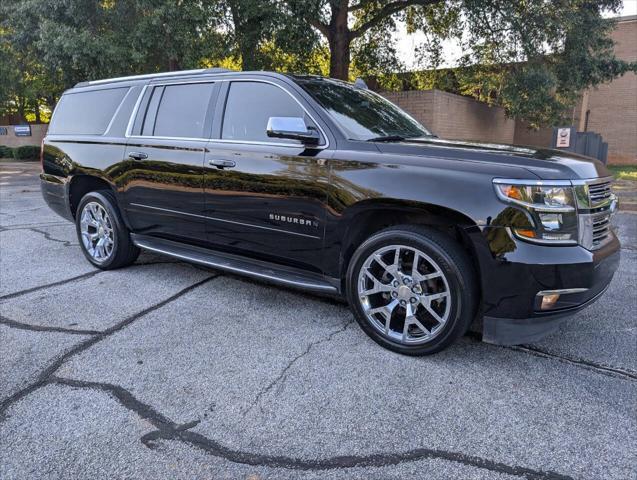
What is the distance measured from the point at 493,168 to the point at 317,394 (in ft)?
5.58

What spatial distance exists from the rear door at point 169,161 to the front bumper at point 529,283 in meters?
2.51

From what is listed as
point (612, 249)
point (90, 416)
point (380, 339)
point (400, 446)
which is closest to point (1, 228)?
point (90, 416)

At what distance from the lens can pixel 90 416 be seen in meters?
2.56

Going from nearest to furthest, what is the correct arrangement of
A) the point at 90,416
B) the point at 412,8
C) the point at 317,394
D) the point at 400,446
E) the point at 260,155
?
the point at 400,446
the point at 90,416
the point at 317,394
the point at 260,155
the point at 412,8

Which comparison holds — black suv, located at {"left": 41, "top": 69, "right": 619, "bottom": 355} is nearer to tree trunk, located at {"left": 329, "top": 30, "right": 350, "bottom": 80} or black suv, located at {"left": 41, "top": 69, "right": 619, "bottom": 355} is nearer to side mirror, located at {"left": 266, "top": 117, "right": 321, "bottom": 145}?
side mirror, located at {"left": 266, "top": 117, "right": 321, "bottom": 145}

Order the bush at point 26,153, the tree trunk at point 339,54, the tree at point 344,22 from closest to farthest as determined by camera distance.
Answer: the tree at point 344,22 → the tree trunk at point 339,54 → the bush at point 26,153

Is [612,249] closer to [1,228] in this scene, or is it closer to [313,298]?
[313,298]

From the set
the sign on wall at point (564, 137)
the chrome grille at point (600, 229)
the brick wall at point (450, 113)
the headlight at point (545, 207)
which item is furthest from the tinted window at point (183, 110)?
the sign on wall at point (564, 137)

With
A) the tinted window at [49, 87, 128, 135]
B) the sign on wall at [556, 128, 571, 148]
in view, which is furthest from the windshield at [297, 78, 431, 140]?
the sign on wall at [556, 128, 571, 148]

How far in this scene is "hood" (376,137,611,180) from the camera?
9.37ft

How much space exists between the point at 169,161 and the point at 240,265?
121cm

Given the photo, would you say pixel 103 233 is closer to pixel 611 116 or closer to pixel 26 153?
pixel 26 153

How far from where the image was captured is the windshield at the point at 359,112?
145 inches

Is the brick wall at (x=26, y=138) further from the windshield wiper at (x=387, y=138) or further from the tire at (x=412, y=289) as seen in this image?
the tire at (x=412, y=289)
